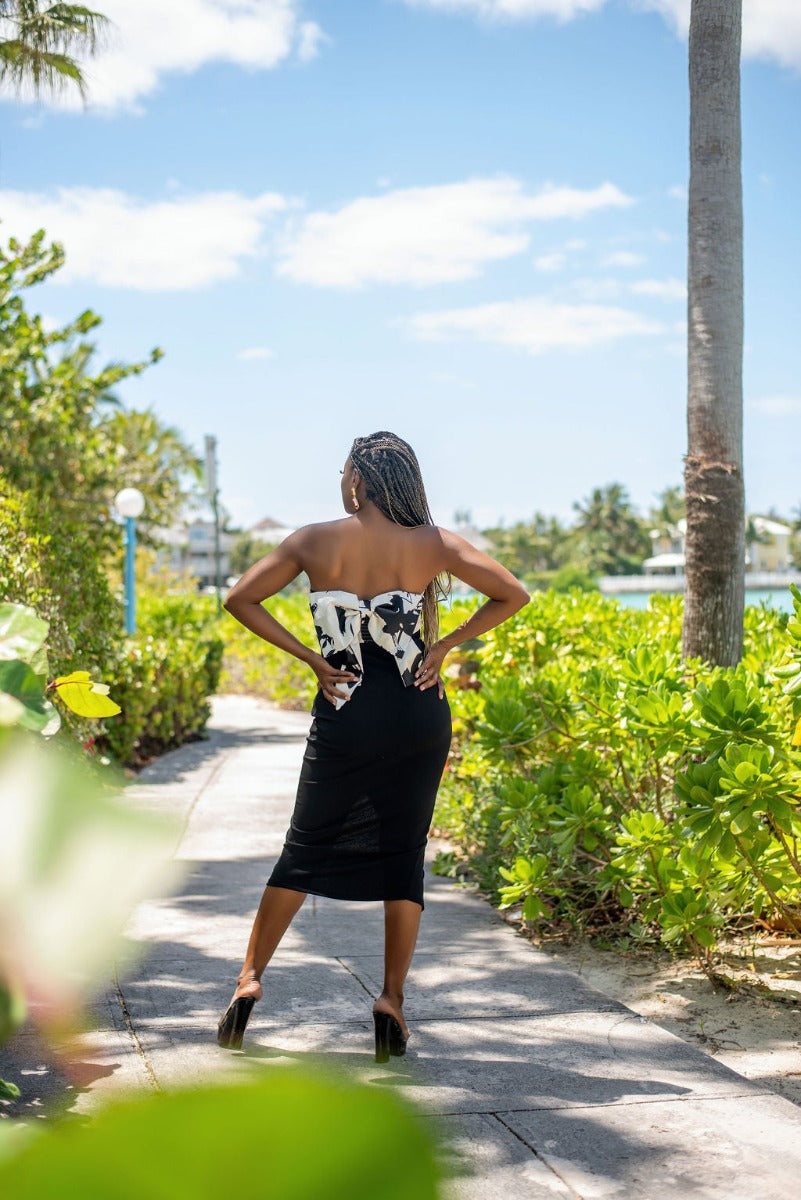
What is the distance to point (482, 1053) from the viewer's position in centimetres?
402

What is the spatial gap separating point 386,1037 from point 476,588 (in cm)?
149

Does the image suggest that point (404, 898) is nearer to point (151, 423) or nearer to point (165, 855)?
point (165, 855)

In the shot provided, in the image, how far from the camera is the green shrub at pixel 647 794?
413 centimetres

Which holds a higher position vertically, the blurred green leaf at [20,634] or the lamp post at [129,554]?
the lamp post at [129,554]

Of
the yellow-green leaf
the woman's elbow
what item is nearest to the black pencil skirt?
the woman's elbow

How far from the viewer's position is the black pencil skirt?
3.98 m

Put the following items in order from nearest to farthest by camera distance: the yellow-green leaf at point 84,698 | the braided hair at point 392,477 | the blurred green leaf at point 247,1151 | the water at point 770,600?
the blurred green leaf at point 247,1151 < the yellow-green leaf at point 84,698 < the braided hair at point 392,477 < the water at point 770,600

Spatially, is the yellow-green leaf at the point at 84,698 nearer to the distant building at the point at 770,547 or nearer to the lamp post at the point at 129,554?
the lamp post at the point at 129,554

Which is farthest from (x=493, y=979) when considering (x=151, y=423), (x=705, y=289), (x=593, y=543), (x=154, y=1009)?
(x=593, y=543)

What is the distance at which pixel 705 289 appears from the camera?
576 cm

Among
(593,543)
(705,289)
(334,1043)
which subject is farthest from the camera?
(593,543)

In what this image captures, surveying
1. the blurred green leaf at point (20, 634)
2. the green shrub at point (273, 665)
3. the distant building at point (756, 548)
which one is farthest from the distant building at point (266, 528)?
the blurred green leaf at point (20, 634)

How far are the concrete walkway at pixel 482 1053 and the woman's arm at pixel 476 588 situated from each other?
3.67ft

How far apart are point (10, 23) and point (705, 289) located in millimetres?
6662
